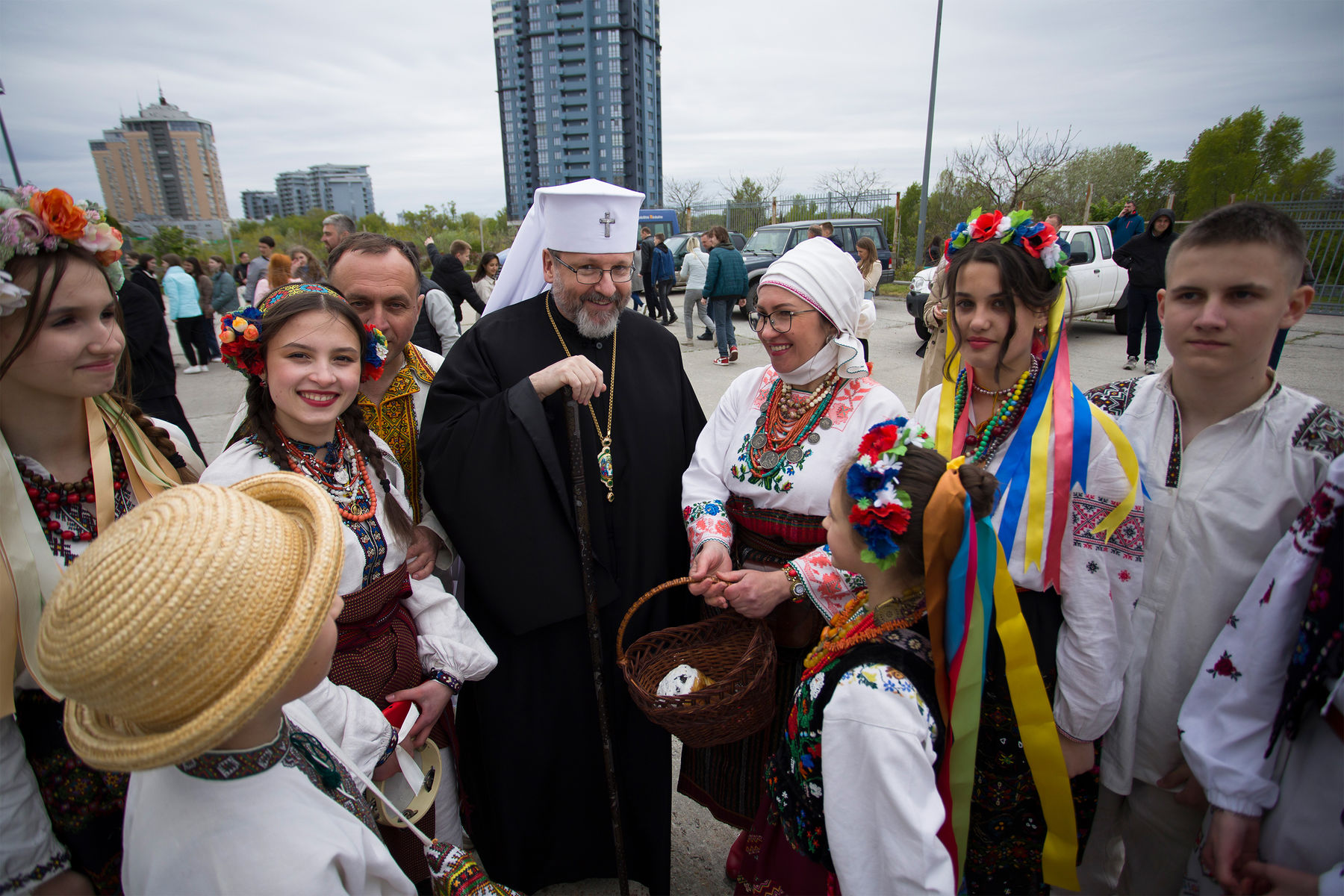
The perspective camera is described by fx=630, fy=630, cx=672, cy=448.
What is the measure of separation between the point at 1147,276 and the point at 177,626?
9737mm

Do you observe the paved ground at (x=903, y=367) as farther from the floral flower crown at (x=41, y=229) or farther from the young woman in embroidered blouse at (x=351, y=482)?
the floral flower crown at (x=41, y=229)

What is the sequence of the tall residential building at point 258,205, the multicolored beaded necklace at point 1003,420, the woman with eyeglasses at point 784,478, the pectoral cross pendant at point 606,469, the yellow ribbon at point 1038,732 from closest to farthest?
the yellow ribbon at point 1038,732 → the multicolored beaded necklace at point 1003,420 → the woman with eyeglasses at point 784,478 → the pectoral cross pendant at point 606,469 → the tall residential building at point 258,205

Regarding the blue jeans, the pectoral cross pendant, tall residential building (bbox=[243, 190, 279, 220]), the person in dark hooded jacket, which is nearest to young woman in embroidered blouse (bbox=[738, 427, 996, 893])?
the pectoral cross pendant

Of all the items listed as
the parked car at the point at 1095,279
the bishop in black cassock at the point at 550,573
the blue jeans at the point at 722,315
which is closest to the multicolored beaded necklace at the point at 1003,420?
the bishop in black cassock at the point at 550,573

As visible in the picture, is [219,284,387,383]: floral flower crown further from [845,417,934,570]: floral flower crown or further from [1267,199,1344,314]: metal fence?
[1267,199,1344,314]: metal fence

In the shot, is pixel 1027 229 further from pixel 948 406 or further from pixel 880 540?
pixel 880 540

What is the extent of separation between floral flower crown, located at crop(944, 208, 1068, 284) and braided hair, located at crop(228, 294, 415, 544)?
73.5 inches

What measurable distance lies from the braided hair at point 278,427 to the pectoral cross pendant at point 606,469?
2.07ft

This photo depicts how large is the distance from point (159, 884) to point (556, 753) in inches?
54.3

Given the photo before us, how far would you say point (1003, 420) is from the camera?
181 centimetres

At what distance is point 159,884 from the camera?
0.96m

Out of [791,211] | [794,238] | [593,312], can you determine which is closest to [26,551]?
[593,312]

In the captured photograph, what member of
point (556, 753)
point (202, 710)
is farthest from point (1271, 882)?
point (202, 710)

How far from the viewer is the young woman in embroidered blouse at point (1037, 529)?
1580mm
